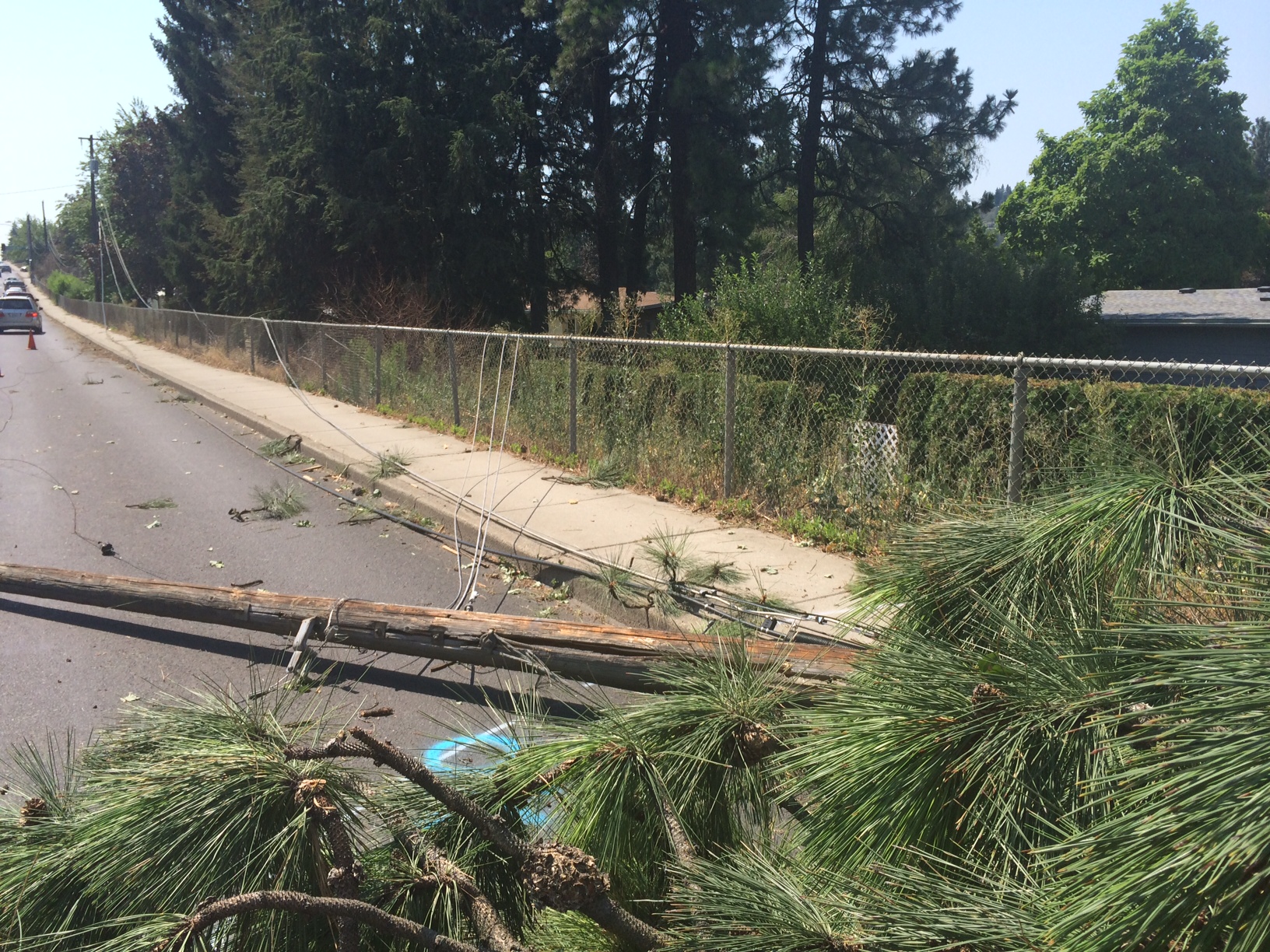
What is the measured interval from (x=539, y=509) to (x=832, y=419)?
2790mm

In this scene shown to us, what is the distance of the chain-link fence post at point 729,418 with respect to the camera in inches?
350

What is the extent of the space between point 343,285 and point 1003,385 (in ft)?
76.7

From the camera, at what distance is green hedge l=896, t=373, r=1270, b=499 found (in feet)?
17.0

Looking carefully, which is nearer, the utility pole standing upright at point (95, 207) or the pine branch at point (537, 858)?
the pine branch at point (537, 858)

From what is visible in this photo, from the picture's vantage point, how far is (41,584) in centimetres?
659

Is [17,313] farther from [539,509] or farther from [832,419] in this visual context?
[832,419]

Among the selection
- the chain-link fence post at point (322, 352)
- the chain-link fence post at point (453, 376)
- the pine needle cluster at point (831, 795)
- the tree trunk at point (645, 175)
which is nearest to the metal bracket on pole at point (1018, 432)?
the pine needle cluster at point (831, 795)

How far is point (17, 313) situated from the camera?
4709 centimetres

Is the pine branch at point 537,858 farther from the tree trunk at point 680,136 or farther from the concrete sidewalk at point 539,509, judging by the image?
the tree trunk at point 680,136

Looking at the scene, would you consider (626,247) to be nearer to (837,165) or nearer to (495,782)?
(837,165)

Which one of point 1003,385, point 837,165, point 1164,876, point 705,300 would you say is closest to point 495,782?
point 1164,876

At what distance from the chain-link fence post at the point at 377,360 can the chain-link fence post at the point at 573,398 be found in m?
6.49

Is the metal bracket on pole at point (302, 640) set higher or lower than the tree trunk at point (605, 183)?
lower

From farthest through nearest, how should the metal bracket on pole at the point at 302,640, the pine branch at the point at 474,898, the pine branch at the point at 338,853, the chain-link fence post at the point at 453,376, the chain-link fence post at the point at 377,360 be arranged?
the chain-link fence post at the point at 377,360 < the chain-link fence post at the point at 453,376 < the metal bracket on pole at the point at 302,640 < the pine branch at the point at 474,898 < the pine branch at the point at 338,853
